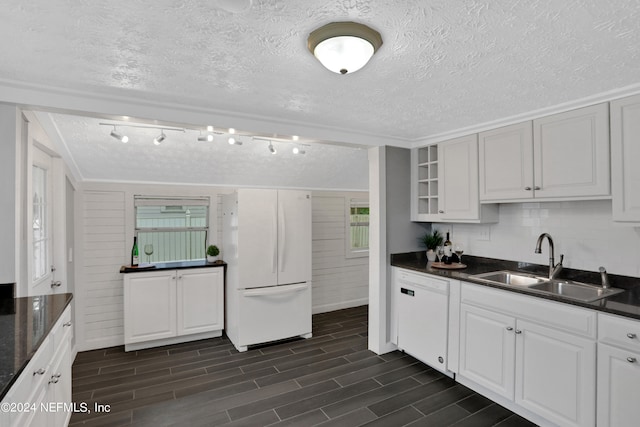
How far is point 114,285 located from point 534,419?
4.16m

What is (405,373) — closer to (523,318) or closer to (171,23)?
(523,318)

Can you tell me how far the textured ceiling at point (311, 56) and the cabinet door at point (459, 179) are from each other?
0.67 metres

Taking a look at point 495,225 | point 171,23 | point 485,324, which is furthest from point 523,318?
point 171,23

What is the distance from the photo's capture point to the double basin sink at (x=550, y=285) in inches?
94.4

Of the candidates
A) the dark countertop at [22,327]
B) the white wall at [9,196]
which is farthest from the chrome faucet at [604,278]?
the white wall at [9,196]

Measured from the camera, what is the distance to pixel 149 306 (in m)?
3.69

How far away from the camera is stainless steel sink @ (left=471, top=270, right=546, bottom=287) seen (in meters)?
2.81

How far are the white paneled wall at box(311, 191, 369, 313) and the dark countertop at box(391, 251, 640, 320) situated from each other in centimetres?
158

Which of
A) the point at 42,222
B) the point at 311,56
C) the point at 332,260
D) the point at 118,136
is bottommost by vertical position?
the point at 332,260

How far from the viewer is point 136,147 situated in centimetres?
329

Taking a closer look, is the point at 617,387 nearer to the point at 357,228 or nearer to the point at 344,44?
the point at 344,44

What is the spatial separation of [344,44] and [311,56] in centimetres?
29

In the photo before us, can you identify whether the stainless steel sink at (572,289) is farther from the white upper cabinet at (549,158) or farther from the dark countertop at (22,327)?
the dark countertop at (22,327)

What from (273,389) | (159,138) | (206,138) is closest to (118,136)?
(159,138)
